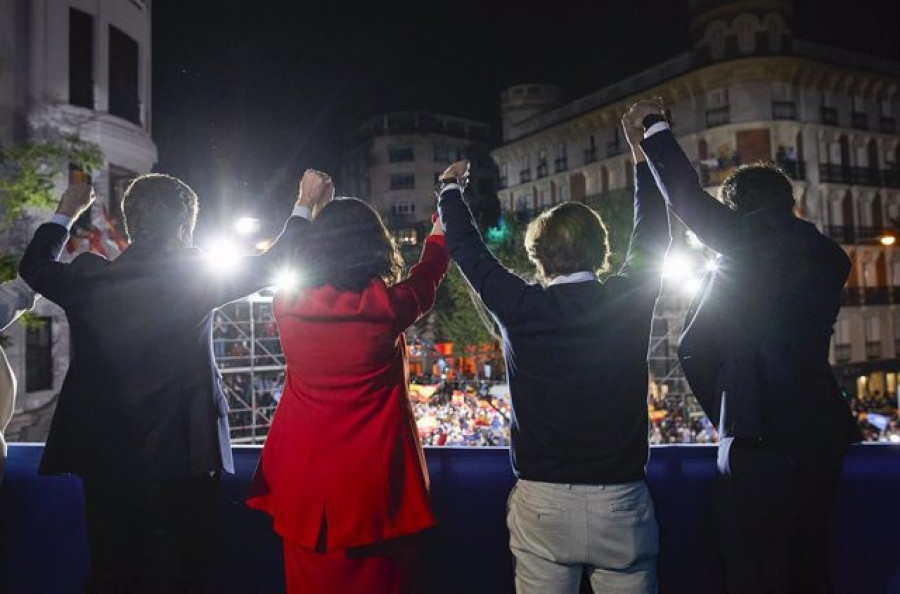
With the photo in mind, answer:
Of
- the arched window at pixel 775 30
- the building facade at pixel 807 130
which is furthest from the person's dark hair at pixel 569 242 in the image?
the arched window at pixel 775 30

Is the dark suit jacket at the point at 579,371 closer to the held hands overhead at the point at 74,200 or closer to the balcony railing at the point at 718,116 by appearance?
the held hands overhead at the point at 74,200

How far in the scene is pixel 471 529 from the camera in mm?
2543

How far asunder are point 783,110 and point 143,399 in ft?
107

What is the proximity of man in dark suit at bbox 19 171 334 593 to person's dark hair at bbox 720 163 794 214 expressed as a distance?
146 centimetres

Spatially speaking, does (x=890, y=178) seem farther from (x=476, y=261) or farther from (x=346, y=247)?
(x=346, y=247)

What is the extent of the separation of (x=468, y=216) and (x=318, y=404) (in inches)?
31.8

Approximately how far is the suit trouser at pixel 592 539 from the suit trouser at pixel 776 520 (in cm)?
26

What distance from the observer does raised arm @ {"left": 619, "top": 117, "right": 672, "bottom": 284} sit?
7.27ft

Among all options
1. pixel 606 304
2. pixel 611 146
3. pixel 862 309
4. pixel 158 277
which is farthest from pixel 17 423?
pixel 862 309

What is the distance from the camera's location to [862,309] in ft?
99.8

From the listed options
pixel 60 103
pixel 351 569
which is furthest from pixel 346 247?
pixel 60 103

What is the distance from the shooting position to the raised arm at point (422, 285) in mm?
2016

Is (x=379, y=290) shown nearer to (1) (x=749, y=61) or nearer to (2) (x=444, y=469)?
(2) (x=444, y=469)

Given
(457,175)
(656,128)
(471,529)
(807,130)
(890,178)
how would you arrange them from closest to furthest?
(656,128)
(457,175)
(471,529)
(807,130)
(890,178)
